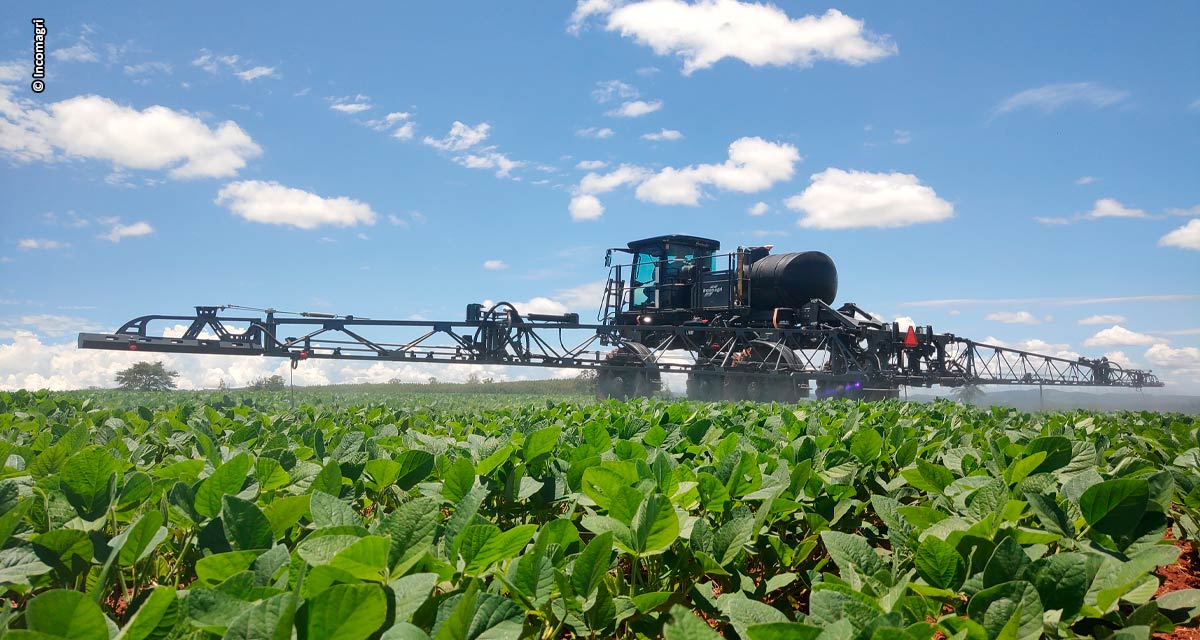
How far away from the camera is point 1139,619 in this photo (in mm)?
1253

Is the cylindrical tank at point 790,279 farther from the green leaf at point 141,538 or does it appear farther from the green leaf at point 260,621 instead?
the green leaf at point 260,621

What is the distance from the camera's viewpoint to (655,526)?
1254mm

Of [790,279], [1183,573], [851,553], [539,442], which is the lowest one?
[1183,573]

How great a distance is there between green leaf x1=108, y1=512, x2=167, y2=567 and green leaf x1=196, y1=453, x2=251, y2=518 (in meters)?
0.18

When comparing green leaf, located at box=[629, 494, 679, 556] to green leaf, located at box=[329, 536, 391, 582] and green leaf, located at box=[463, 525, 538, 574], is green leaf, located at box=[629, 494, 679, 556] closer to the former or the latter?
green leaf, located at box=[463, 525, 538, 574]

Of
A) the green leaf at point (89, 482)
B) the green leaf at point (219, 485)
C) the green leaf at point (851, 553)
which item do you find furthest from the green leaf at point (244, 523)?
the green leaf at point (851, 553)

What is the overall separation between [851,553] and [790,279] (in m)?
15.3

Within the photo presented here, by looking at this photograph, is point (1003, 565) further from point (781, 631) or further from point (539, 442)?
point (539, 442)

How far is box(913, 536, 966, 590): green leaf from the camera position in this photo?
1.25 metres

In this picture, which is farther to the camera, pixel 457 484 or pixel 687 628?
pixel 457 484

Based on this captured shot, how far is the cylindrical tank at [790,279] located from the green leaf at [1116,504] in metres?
15.0

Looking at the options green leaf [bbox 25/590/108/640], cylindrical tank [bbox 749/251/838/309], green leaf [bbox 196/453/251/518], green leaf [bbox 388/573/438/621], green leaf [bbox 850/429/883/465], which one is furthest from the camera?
cylindrical tank [bbox 749/251/838/309]

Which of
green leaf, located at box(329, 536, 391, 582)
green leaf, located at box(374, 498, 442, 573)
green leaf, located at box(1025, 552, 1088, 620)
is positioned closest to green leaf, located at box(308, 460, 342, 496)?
green leaf, located at box(374, 498, 442, 573)

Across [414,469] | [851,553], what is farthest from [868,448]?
[414,469]
